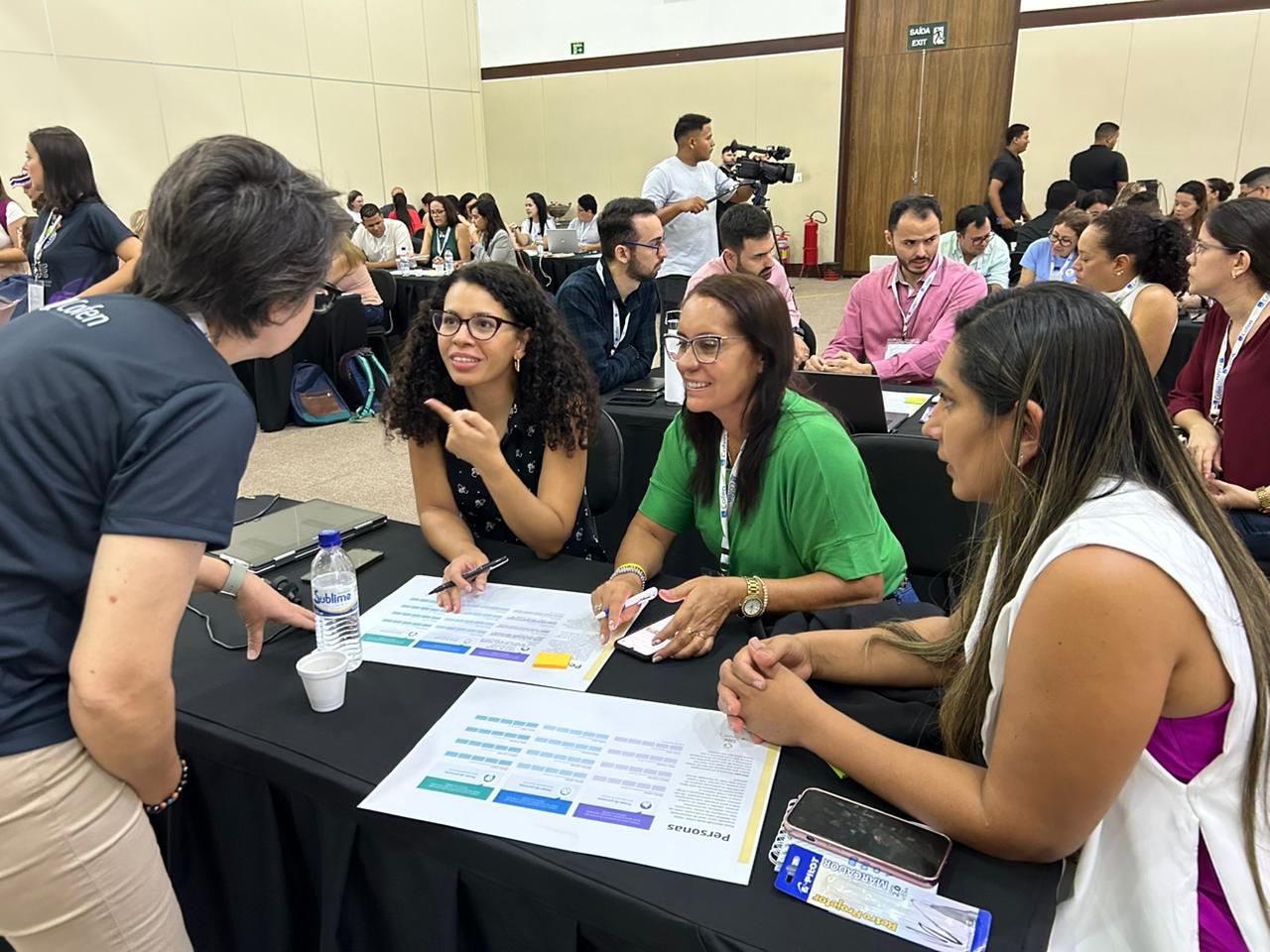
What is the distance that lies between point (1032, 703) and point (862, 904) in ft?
0.86

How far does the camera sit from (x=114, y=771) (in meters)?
0.90

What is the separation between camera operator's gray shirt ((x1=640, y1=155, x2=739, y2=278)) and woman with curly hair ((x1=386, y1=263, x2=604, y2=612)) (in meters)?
3.52

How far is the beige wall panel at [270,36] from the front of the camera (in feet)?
29.8

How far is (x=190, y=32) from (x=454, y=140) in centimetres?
370

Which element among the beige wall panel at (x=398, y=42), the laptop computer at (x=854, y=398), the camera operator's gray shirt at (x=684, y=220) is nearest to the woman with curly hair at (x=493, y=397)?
the laptop computer at (x=854, y=398)

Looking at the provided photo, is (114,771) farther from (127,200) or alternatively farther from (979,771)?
(127,200)

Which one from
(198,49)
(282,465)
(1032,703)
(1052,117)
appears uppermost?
(198,49)

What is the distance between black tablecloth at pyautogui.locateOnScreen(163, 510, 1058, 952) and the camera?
855 mm

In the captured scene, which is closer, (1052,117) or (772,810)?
(772,810)

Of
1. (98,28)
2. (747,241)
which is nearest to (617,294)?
(747,241)

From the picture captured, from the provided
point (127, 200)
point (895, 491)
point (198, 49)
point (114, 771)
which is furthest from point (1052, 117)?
point (114, 771)

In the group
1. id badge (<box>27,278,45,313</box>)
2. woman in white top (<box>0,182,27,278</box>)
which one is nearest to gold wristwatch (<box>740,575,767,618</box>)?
id badge (<box>27,278,45,313</box>)

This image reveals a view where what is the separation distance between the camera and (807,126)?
32.8 feet

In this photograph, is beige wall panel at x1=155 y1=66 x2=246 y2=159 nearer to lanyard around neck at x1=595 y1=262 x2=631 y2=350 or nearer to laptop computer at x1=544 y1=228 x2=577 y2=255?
laptop computer at x1=544 y1=228 x2=577 y2=255
